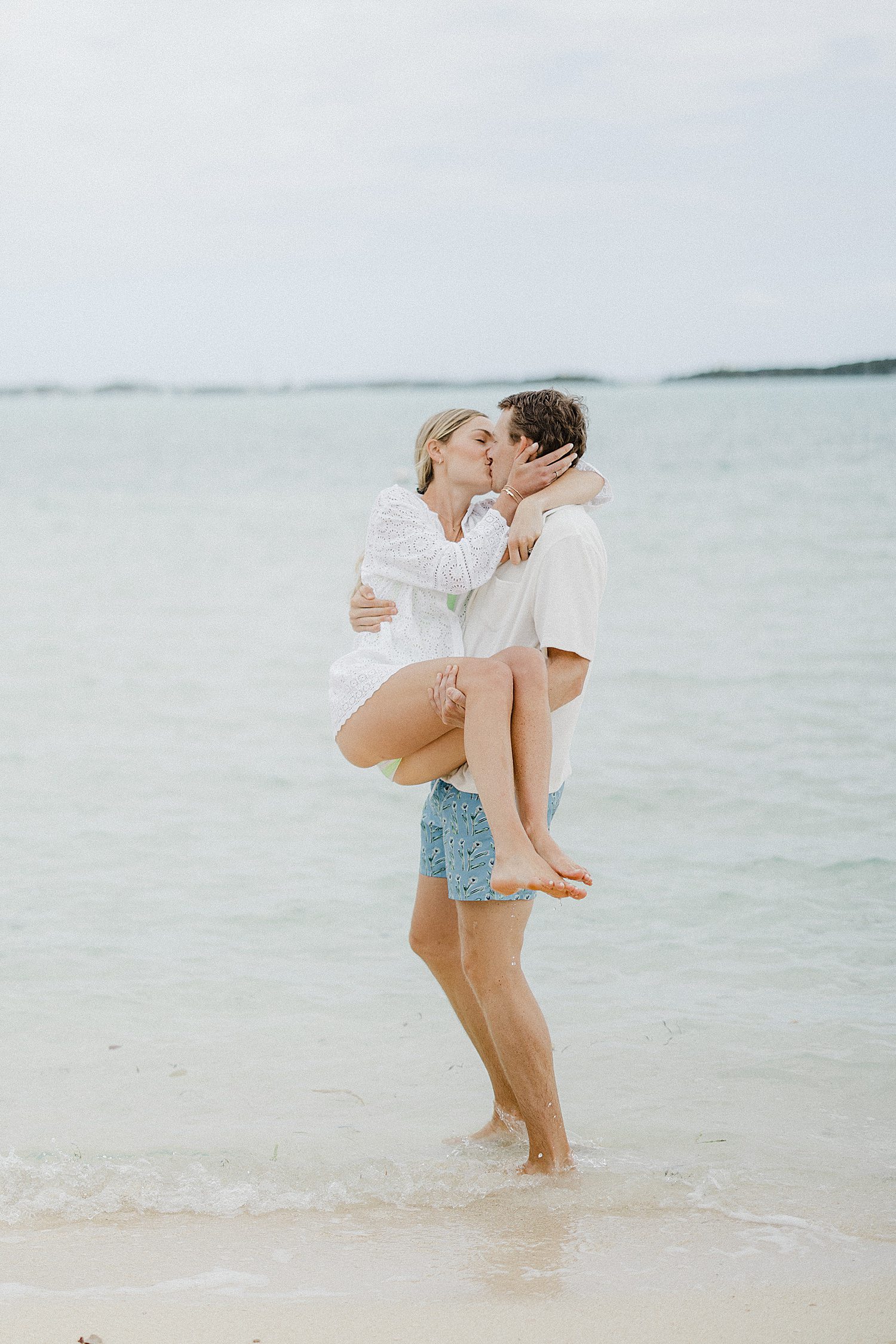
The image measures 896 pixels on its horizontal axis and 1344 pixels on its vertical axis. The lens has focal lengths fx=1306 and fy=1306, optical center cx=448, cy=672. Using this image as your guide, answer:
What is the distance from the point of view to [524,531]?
10.6 ft

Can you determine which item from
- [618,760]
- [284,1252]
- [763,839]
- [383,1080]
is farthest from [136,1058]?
[618,760]

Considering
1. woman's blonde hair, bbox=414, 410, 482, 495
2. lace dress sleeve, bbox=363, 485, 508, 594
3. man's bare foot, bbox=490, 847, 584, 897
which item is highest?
woman's blonde hair, bbox=414, 410, 482, 495

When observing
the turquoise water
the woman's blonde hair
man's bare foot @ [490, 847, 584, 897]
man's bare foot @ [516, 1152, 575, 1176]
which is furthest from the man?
the turquoise water

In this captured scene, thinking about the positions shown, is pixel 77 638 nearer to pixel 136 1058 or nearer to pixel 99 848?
pixel 99 848

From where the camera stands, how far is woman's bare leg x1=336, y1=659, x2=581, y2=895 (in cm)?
297

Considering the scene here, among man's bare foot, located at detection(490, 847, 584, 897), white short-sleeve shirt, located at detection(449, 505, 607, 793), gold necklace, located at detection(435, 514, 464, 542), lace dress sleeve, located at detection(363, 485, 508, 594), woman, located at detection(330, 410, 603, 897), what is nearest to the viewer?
man's bare foot, located at detection(490, 847, 584, 897)

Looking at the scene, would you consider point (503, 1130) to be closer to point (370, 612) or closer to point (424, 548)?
point (370, 612)

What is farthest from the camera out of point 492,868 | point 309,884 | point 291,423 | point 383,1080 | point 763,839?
point 291,423

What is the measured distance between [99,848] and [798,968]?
3552 millimetres

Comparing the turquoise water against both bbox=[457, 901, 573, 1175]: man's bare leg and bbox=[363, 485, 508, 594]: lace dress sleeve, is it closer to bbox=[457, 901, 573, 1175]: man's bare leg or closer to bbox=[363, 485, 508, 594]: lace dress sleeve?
bbox=[457, 901, 573, 1175]: man's bare leg

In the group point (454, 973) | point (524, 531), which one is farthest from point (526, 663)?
point (454, 973)

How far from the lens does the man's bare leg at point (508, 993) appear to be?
3.24 meters

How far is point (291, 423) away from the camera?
108m

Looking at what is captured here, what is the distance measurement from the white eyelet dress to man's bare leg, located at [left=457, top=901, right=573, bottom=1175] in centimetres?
62
